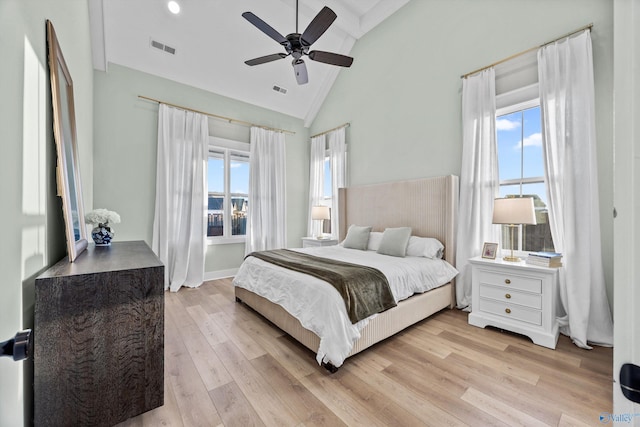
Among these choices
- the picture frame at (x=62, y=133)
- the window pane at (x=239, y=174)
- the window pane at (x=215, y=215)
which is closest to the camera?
the picture frame at (x=62, y=133)

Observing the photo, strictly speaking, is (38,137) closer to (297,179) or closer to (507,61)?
(507,61)

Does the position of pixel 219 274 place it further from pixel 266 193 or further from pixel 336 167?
pixel 336 167

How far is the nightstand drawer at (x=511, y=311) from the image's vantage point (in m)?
2.33

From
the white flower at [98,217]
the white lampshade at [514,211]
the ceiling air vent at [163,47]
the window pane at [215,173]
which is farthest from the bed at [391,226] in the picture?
the ceiling air vent at [163,47]

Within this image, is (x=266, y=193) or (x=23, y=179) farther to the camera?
(x=266, y=193)

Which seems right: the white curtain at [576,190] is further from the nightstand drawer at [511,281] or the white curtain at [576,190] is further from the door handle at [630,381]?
the door handle at [630,381]

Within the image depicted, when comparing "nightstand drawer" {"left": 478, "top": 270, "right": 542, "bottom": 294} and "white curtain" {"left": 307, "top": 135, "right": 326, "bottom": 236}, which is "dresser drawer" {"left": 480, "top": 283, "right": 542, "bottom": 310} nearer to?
"nightstand drawer" {"left": 478, "top": 270, "right": 542, "bottom": 294}

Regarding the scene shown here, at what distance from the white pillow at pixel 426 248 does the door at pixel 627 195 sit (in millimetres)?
2783

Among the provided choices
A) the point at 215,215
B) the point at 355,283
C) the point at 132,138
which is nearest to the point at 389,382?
the point at 355,283

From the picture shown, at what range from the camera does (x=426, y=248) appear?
3115 millimetres

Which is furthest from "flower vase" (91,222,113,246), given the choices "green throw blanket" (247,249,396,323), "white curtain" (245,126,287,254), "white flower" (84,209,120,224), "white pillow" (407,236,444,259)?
"white pillow" (407,236,444,259)

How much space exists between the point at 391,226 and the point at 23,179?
361 centimetres

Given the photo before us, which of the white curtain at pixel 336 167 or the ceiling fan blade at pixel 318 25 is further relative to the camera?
the white curtain at pixel 336 167

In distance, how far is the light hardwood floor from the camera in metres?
1.50
